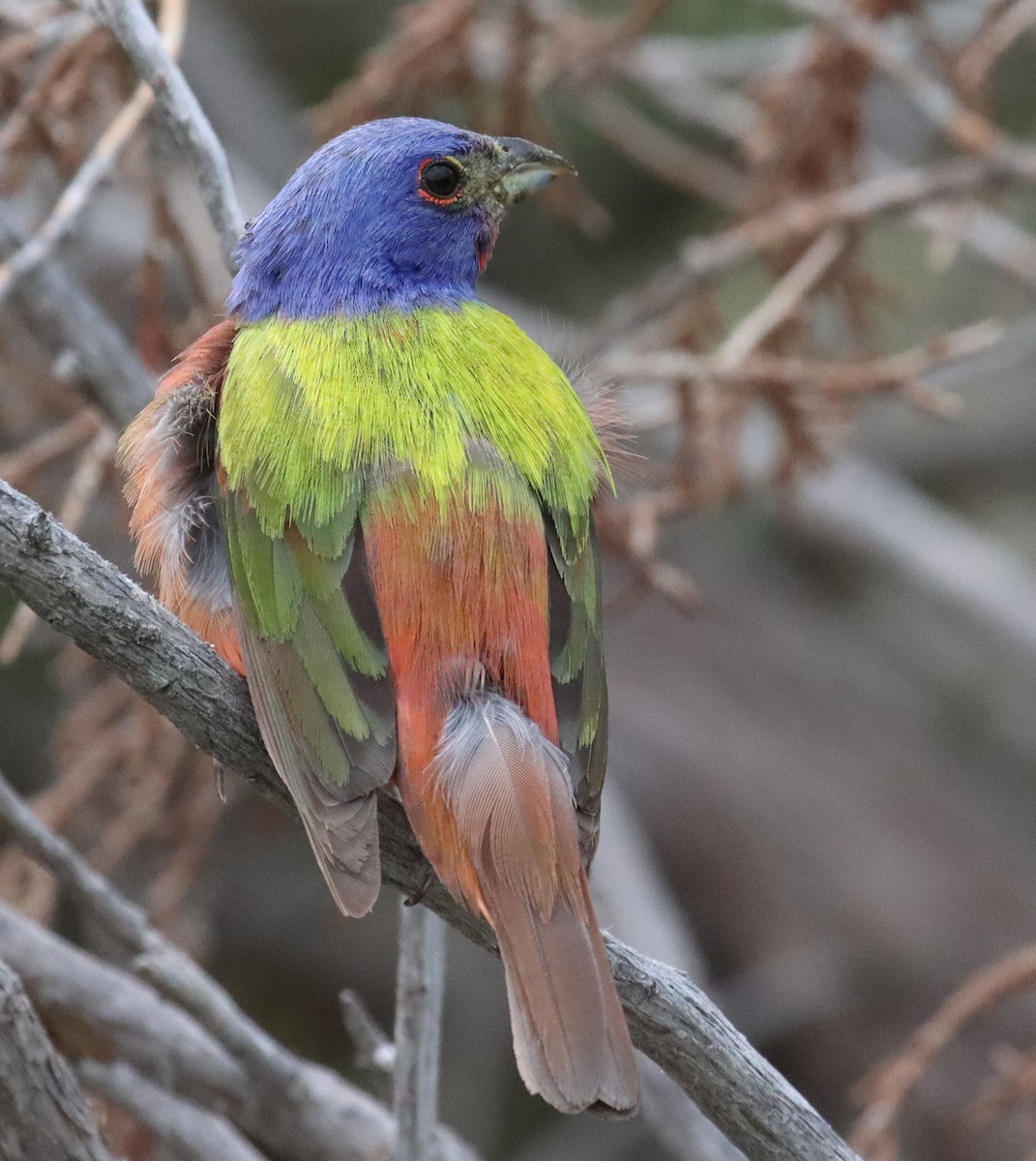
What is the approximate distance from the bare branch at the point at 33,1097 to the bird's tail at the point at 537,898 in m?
0.63

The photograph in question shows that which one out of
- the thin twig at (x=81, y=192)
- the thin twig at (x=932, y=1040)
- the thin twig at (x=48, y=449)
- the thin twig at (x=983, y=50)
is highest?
the thin twig at (x=81, y=192)

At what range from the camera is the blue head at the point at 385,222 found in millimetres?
3098

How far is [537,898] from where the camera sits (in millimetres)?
2355

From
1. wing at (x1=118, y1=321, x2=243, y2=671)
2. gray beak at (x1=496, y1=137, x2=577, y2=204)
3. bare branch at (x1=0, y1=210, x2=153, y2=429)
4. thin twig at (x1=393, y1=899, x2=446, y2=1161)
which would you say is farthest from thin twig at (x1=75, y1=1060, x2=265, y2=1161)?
gray beak at (x1=496, y1=137, x2=577, y2=204)

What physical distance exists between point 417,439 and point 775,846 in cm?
440

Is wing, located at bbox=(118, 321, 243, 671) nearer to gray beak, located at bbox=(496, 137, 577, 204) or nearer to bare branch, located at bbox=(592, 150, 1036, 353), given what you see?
gray beak, located at bbox=(496, 137, 577, 204)

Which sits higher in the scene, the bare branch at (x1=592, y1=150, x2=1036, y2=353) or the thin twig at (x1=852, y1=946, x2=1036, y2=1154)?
the bare branch at (x1=592, y1=150, x2=1036, y2=353)

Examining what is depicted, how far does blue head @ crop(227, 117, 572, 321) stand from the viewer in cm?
310

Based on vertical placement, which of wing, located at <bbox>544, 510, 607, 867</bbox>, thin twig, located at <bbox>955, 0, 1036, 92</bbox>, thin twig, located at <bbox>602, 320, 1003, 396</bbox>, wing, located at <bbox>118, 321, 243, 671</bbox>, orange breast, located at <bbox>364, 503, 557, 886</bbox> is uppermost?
wing, located at <bbox>118, 321, 243, 671</bbox>

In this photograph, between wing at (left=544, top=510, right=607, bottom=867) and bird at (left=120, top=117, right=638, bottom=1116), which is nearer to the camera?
bird at (left=120, top=117, right=638, bottom=1116)

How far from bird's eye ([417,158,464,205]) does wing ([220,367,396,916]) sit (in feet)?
2.60

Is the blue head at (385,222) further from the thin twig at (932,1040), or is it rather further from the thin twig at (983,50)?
the thin twig at (932,1040)

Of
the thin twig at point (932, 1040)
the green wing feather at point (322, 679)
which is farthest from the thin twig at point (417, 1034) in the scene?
the thin twig at point (932, 1040)

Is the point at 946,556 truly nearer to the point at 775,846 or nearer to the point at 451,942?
the point at 775,846
